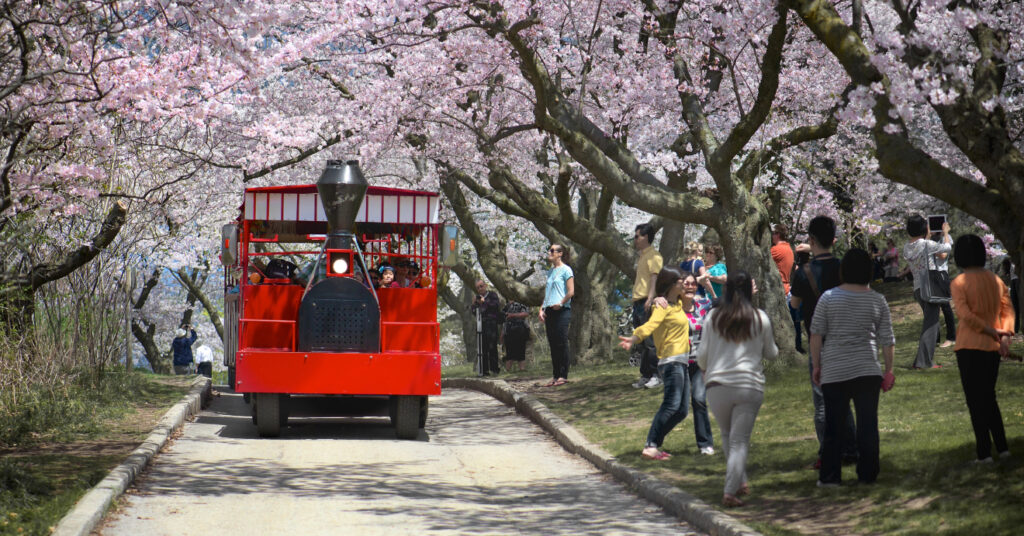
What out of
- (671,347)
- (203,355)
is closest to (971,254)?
(671,347)

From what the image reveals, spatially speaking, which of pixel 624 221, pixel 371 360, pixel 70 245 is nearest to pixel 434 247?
pixel 371 360

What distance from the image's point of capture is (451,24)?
18.7m

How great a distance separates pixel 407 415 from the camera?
40.4 feet

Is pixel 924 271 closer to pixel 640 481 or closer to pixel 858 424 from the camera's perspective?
pixel 640 481

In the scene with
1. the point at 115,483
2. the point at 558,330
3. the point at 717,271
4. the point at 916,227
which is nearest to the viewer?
the point at 115,483

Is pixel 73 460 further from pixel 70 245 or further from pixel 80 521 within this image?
pixel 70 245

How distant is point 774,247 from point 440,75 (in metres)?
6.59

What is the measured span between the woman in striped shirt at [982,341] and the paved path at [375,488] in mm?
2122

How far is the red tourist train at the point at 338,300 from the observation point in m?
11.9

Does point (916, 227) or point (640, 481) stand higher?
point (916, 227)

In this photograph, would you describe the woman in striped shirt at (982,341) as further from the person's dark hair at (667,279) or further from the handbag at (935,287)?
the handbag at (935,287)

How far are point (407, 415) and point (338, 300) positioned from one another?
146 centimetres

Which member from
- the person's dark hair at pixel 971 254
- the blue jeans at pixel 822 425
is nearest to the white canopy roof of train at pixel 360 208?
the blue jeans at pixel 822 425

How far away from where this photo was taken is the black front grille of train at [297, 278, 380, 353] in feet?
39.9
